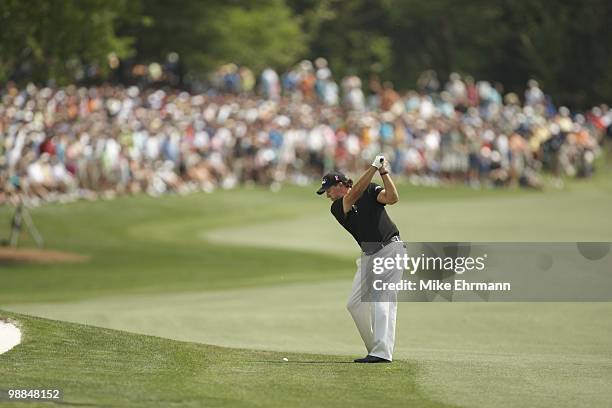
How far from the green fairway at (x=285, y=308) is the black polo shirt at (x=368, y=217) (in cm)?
122

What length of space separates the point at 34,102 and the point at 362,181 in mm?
24190

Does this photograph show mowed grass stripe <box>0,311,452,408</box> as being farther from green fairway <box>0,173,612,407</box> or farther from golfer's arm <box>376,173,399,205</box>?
golfer's arm <box>376,173,399,205</box>

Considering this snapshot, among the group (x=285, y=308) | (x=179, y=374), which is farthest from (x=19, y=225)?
(x=179, y=374)

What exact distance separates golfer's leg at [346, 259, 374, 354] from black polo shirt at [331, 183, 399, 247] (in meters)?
0.29

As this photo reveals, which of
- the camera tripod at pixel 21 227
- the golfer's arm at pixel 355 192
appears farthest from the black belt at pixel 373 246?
the camera tripod at pixel 21 227

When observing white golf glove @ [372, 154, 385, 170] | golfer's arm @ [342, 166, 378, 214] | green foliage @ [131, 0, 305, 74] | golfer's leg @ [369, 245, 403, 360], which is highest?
green foliage @ [131, 0, 305, 74]

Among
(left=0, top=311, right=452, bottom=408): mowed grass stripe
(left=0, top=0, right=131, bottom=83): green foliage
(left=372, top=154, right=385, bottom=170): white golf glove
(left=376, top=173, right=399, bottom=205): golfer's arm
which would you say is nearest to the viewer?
(left=0, top=311, right=452, bottom=408): mowed grass stripe

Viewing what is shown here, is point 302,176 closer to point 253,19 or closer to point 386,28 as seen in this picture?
point 253,19

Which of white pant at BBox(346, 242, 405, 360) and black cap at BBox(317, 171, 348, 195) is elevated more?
black cap at BBox(317, 171, 348, 195)

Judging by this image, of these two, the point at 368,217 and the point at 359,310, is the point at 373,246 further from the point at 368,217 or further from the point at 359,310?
the point at 359,310

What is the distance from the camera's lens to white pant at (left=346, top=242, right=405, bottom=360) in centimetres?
1308

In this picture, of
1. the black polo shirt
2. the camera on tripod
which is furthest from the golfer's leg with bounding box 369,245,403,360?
the camera on tripod

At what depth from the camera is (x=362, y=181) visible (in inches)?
497

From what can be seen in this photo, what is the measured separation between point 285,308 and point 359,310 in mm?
7312
